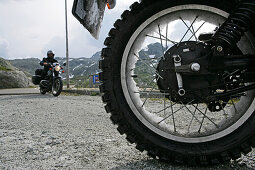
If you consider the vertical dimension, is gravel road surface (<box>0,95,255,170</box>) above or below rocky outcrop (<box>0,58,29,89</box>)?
below

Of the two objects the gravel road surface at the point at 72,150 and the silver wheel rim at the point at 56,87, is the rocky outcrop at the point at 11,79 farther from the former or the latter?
the gravel road surface at the point at 72,150

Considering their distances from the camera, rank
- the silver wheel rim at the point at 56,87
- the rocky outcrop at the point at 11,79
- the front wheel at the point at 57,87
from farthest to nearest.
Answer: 1. the rocky outcrop at the point at 11,79
2. the silver wheel rim at the point at 56,87
3. the front wheel at the point at 57,87

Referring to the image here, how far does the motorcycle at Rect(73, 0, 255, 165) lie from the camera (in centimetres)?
128

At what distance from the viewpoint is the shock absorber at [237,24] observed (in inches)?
49.5

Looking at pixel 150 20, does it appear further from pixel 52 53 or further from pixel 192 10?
pixel 52 53

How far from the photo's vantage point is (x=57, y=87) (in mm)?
7598

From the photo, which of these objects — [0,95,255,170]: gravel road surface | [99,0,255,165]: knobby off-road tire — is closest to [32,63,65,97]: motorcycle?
[0,95,255,170]: gravel road surface

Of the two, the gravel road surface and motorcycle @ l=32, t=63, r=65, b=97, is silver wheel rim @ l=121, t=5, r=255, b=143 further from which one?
motorcycle @ l=32, t=63, r=65, b=97

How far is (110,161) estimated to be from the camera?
4.57 feet

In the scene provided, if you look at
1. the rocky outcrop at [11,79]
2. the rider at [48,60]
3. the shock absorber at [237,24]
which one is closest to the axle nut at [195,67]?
the shock absorber at [237,24]

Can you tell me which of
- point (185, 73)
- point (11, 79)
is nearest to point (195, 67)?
point (185, 73)

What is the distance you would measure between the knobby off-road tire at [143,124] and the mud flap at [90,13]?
0.25 meters

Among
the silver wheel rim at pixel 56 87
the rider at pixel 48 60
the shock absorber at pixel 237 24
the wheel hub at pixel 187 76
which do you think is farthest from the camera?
the rider at pixel 48 60

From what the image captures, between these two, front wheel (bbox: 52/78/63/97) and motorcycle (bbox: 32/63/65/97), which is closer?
front wheel (bbox: 52/78/63/97)
